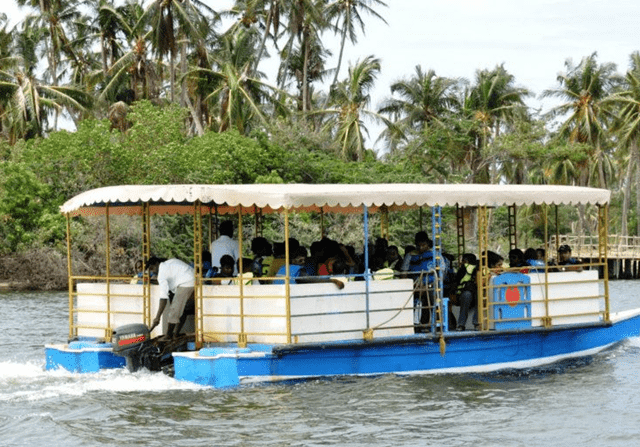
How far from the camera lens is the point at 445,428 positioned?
1159 centimetres

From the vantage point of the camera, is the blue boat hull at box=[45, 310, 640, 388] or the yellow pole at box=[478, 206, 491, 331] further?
the yellow pole at box=[478, 206, 491, 331]

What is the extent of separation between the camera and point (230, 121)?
1655 inches

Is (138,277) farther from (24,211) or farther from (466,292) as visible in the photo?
(24,211)

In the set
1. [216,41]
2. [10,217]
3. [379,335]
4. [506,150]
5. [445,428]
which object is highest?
[216,41]

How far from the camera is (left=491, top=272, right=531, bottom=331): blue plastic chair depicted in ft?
47.3

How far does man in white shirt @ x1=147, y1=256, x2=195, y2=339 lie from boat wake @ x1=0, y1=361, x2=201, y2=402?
674mm

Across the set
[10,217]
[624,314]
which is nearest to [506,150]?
[10,217]

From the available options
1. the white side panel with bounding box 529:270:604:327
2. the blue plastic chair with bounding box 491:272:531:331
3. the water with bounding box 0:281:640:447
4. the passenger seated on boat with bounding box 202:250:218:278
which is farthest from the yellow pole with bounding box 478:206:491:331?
the passenger seated on boat with bounding box 202:250:218:278

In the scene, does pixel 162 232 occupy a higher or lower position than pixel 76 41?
lower

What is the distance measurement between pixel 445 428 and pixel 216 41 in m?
38.1

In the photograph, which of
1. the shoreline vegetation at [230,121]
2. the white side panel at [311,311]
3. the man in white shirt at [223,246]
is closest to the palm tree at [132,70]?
the shoreline vegetation at [230,121]

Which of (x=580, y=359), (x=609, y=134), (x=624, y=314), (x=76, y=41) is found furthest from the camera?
(x=609, y=134)

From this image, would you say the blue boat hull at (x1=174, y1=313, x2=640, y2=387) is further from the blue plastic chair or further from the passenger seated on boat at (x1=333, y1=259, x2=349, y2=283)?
the passenger seated on boat at (x1=333, y1=259, x2=349, y2=283)

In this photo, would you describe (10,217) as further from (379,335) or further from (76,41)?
(379,335)
